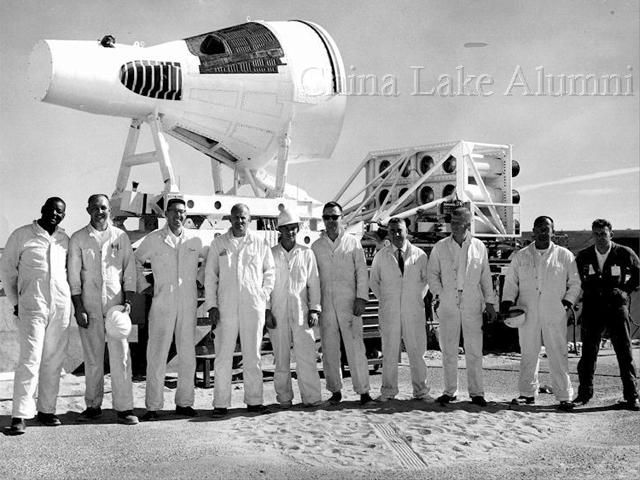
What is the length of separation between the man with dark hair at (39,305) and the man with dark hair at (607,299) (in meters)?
4.50

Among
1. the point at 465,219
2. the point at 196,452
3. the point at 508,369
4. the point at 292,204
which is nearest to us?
the point at 196,452

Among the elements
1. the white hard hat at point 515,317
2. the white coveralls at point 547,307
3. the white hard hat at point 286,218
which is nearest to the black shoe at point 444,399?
the white coveralls at point 547,307

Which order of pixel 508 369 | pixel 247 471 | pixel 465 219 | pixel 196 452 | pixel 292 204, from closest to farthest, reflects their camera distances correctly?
pixel 247 471 < pixel 196 452 < pixel 465 219 < pixel 508 369 < pixel 292 204

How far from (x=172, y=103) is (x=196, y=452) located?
5.42 m

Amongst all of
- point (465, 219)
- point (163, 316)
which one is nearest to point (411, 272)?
point (465, 219)

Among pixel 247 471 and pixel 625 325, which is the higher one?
pixel 625 325

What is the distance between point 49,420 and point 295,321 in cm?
211

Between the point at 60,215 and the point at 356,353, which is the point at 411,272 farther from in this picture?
the point at 60,215

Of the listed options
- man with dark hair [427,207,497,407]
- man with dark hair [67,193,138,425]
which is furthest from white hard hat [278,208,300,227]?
man with dark hair [67,193,138,425]

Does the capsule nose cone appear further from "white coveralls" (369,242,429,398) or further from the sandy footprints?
the sandy footprints

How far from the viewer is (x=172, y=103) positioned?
8805 mm

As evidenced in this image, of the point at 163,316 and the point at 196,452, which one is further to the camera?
the point at 163,316

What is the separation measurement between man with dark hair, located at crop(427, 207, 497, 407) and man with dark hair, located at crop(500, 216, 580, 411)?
304mm

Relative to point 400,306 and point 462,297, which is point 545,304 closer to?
point 462,297
